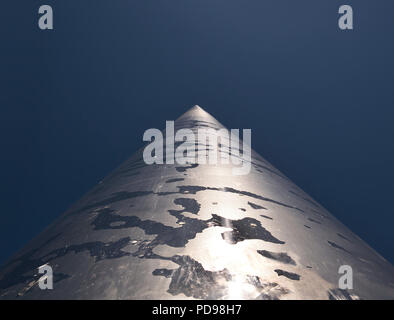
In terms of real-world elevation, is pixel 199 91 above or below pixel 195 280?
above

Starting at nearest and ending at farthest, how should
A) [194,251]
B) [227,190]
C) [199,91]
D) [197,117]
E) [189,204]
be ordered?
[194,251], [189,204], [227,190], [197,117], [199,91]

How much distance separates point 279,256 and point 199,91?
1655cm

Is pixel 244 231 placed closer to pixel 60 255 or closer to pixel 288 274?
pixel 288 274

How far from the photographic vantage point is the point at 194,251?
0.85m

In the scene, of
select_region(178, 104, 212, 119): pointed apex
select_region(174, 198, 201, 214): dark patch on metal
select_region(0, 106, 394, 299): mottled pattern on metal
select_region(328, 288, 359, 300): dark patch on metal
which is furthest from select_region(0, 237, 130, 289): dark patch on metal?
select_region(178, 104, 212, 119): pointed apex

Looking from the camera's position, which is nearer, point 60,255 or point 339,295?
point 339,295

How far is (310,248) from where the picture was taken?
3.22 ft

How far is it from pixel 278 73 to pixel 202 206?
1622cm

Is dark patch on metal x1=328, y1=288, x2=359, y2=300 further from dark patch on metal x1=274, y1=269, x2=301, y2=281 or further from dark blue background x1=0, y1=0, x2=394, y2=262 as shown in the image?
dark blue background x1=0, y1=0, x2=394, y2=262

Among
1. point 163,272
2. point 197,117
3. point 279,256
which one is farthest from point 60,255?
point 197,117

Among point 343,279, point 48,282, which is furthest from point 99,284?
point 343,279

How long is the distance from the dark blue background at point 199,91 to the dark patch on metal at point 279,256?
46.4 ft

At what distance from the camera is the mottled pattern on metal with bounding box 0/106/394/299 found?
2.37ft

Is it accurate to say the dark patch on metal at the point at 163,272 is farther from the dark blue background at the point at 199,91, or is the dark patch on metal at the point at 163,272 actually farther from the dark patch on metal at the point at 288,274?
the dark blue background at the point at 199,91
